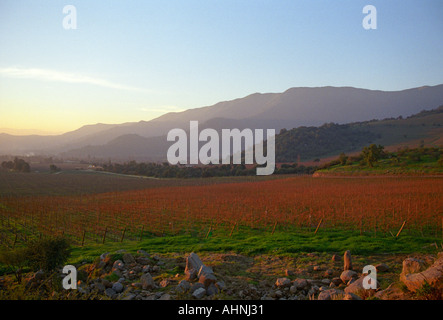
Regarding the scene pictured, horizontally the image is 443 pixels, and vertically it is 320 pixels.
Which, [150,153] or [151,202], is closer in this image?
[151,202]

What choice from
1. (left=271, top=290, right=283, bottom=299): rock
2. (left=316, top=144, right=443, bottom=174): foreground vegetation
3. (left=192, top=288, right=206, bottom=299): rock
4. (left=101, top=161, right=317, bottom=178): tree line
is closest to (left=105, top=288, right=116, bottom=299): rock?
(left=192, top=288, right=206, bottom=299): rock

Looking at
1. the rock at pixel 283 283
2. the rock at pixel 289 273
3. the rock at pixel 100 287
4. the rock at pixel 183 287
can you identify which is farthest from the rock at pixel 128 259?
the rock at pixel 289 273

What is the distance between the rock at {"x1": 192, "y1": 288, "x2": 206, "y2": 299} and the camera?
19.3ft

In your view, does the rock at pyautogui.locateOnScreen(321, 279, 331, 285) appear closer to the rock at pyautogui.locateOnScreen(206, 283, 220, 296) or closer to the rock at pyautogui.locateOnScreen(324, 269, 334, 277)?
the rock at pyautogui.locateOnScreen(324, 269, 334, 277)

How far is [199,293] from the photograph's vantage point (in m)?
5.93

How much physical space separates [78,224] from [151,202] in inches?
338

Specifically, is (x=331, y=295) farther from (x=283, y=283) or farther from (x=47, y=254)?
(x=47, y=254)

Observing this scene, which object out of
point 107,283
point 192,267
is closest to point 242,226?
point 192,267

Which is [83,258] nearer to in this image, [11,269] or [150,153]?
[11,269]

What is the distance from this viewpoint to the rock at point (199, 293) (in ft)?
19.3

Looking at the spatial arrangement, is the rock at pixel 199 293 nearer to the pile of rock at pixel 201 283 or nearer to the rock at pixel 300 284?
the pile of rock at pixel 201 283
